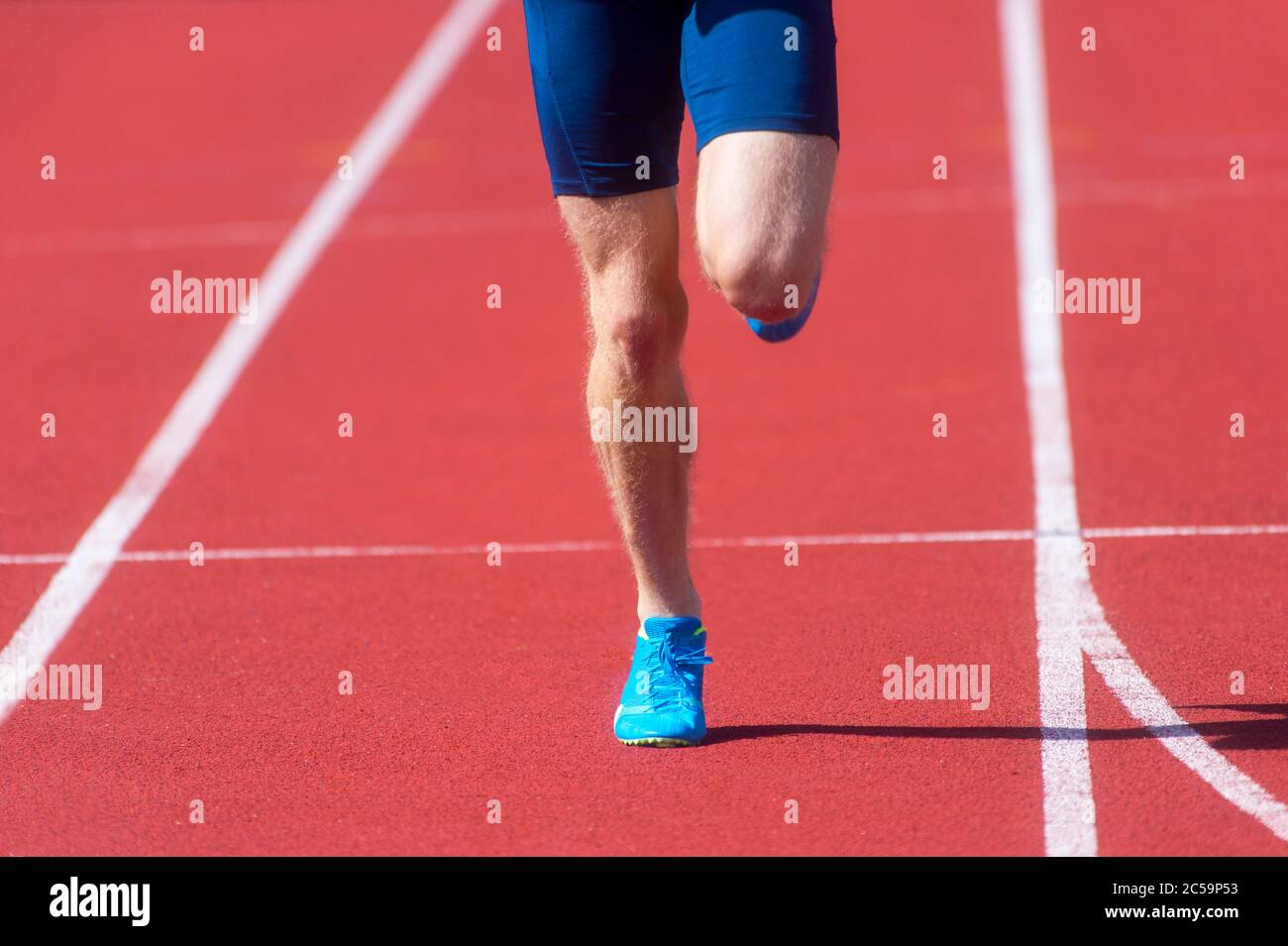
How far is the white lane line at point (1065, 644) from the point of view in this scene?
3680 millimetres

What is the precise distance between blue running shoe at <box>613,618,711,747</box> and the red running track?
6 centimetres

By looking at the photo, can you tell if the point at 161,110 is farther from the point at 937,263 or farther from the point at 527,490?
the point at 527,490

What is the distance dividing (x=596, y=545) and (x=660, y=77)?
6.61 feet

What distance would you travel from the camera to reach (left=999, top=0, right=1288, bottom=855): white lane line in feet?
12.1

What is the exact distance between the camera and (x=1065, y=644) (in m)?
4.57

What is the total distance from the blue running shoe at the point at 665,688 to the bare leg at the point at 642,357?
0.05m
